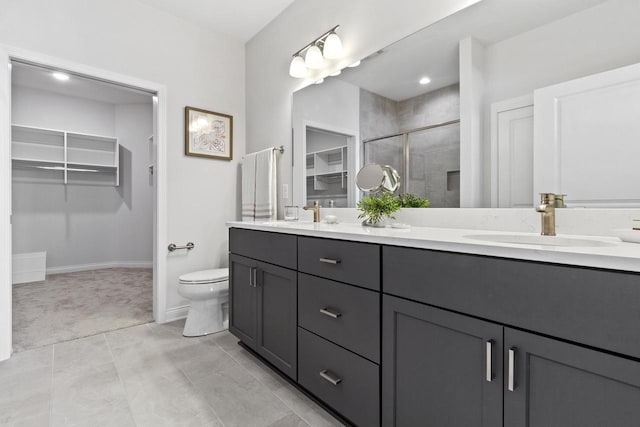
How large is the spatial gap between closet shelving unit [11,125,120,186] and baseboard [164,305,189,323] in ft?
9.94

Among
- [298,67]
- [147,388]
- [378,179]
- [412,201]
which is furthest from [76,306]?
[412,201]

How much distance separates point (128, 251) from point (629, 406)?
18.1 feet

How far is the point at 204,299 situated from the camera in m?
2.29

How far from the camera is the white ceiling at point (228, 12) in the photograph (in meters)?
2.45

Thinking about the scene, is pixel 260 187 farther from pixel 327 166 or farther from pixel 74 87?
pixel 74 87

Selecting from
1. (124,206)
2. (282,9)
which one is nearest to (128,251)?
(124,206)

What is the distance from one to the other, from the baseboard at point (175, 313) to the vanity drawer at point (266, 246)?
1.05 metres

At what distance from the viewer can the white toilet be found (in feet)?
7.41

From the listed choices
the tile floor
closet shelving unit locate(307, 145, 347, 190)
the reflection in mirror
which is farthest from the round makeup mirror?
the tile floor

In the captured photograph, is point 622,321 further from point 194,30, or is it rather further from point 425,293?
point 194,30

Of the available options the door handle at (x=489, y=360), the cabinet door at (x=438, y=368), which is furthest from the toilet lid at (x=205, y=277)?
the door handle at (x=489, y=360)

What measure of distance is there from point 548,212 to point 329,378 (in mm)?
1034

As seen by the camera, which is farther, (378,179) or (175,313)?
(175,313)

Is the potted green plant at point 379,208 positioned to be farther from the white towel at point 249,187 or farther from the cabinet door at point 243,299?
the white towel at point 249,187
